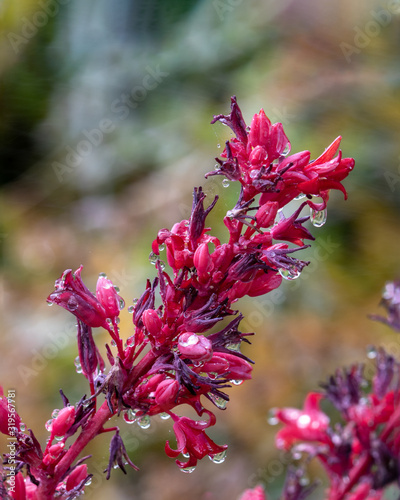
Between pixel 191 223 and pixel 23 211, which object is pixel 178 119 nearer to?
Result: pixel 23 211

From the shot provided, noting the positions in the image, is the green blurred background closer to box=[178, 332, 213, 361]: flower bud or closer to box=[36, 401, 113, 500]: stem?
box=[36, 401, 113, 500]: stem

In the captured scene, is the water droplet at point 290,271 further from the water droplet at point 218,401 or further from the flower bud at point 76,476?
the flower bud at point 76,476

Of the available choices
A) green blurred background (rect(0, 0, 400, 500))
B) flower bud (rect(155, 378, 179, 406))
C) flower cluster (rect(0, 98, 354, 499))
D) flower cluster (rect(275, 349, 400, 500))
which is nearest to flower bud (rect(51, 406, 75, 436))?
flower cluster (rect(0, 98, 354, 499))

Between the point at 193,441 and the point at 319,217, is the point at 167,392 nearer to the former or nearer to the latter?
the point at 193,441

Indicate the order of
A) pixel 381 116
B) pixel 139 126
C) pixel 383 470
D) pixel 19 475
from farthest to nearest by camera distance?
pixel 139 126
pixel 381 116
pixel 383 470
pixel 19 475

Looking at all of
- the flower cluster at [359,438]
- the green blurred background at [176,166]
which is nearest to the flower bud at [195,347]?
the flower cluster at [359,438]

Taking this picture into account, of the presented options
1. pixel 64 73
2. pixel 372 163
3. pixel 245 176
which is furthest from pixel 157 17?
pixel 245 176
